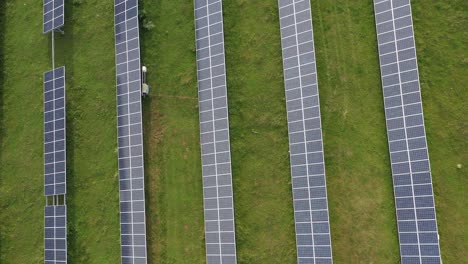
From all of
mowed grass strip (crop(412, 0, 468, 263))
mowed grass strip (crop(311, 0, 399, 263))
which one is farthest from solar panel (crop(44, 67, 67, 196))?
mowed grass strip (crop(412, 0, 468, 263))

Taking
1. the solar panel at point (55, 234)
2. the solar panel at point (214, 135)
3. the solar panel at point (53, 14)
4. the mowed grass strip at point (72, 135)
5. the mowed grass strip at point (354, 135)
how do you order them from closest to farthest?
the mowed grass strip at point (354, 135) → the solar panel at point (214, 135) → the solar panel at point (55, 234) → the mowed grass strip at point (72, 135) → the solar panel at point (53, 14)

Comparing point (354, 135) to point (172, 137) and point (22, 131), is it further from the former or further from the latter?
point (22, 131)

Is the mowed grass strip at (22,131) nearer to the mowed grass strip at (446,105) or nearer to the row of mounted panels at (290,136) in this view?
the row of mounted panels at (290,136)

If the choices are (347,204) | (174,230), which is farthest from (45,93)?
(347,204)

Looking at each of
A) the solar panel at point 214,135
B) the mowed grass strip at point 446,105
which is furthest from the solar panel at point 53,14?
the mowed grass strip at point 446,105

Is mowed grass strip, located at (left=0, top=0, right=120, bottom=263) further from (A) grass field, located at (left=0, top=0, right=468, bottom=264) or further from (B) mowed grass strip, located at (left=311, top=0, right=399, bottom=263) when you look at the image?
(B) mowed grass strip, located at (left=311, top=0, right=399, bottom=263)

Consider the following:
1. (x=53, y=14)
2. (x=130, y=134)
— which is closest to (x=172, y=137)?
(x=130, y=134)
